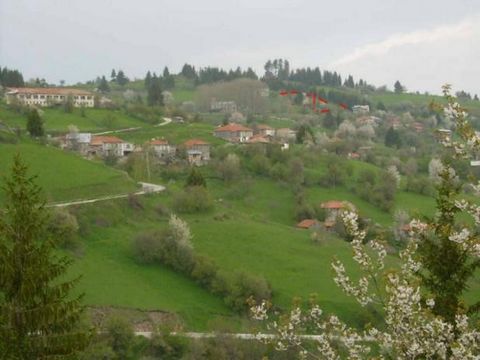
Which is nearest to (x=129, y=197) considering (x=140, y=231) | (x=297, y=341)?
(x=140, y=231)

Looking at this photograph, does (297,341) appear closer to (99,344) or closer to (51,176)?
(99,344)

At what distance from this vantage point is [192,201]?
59031mm

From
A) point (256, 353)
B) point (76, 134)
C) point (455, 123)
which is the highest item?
point (455, 123)

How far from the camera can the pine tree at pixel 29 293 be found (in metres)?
13.9

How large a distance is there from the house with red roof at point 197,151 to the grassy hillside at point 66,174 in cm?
1617

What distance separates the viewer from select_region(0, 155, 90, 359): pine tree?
45.5 feet

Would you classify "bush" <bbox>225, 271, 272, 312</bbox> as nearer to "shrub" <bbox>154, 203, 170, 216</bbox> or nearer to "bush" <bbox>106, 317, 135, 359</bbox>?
"bush" <bbox>106, 317, 135, 359</bbox>

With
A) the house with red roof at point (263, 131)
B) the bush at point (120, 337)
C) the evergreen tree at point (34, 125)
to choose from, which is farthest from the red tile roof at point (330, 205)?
the house with red roof at point (263, 131)

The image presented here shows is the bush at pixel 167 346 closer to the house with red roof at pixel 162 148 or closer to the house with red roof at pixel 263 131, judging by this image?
the house with red roof at pixel 162 148

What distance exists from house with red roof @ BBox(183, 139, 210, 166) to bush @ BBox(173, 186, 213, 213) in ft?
65.1

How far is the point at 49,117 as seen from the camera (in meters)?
97.6

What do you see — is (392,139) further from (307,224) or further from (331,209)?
(307,224)

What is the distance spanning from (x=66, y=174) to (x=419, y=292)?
5579 cm

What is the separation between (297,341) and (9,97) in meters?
102
